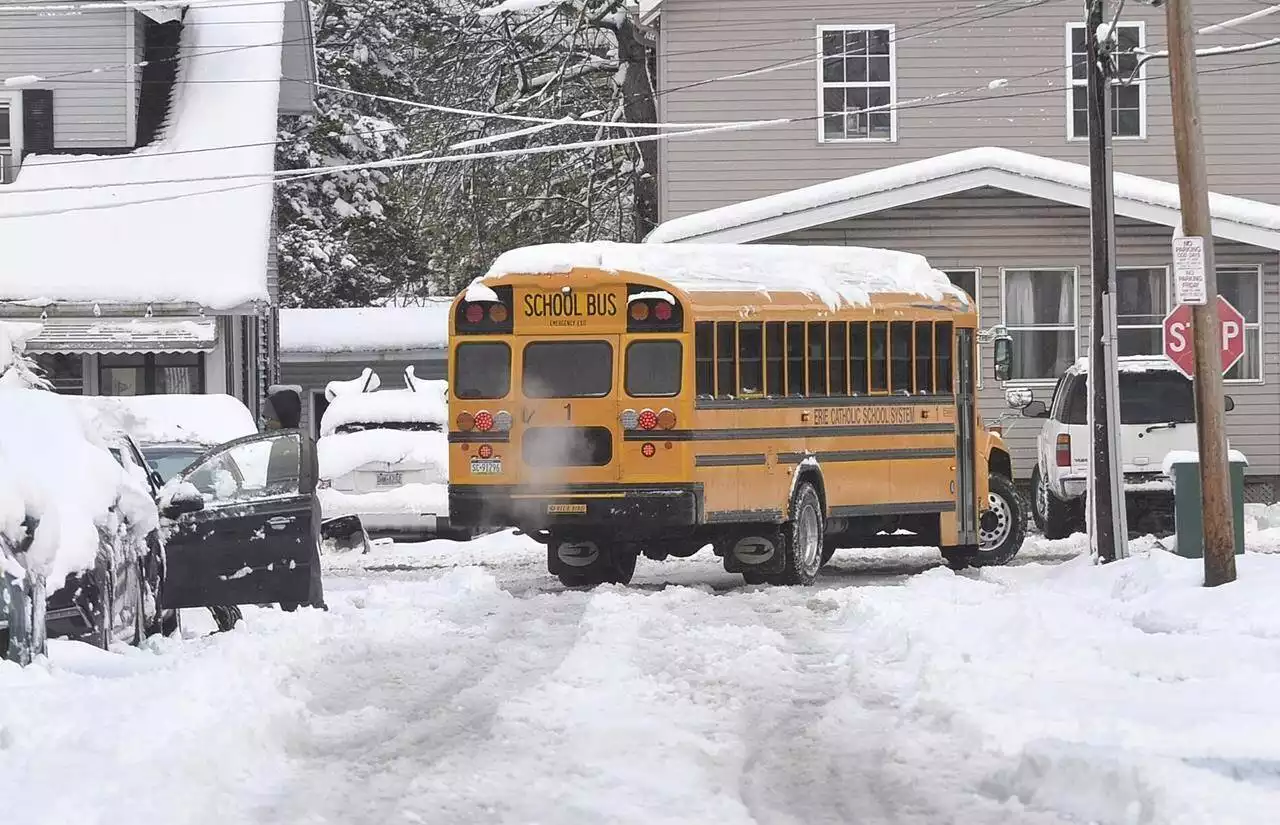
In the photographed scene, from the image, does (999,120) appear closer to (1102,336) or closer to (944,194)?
(944,194)

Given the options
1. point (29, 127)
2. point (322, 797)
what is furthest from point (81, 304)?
point (322, 797)

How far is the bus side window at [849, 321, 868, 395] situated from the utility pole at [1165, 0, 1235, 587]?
4345mm

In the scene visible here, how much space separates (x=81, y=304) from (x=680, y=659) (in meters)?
19.3

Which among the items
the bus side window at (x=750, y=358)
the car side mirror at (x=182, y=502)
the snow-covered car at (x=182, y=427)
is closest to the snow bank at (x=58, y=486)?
the car side mirror at (x=182, y=502)

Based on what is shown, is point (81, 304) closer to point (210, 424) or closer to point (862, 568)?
point (210, 424)

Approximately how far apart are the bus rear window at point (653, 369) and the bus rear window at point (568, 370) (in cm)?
19

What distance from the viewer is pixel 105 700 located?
10211 millimetres

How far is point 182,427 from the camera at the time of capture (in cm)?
2020

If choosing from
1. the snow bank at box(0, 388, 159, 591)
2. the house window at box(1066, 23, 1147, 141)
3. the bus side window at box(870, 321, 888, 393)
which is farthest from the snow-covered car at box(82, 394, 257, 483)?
the house window at box(1066, 23, 1147, 141)

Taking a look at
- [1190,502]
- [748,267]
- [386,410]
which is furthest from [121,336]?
[1190,502]

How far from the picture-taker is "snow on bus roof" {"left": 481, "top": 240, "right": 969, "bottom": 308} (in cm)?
1866

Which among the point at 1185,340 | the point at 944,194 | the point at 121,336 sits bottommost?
the point at 1185,340

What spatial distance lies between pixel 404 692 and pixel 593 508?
658cm

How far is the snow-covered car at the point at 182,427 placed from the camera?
19.0 metres
